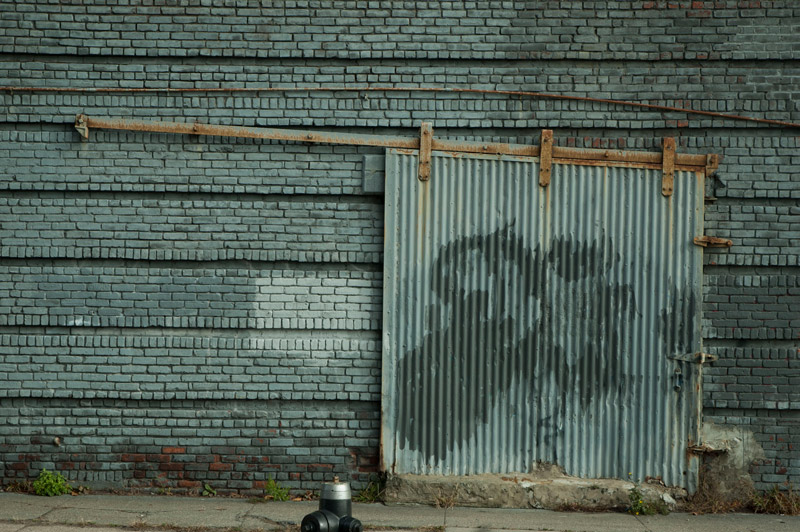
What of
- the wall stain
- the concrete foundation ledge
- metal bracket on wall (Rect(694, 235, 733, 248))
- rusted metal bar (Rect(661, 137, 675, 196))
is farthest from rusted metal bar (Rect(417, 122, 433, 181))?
the concrete foundation ledge

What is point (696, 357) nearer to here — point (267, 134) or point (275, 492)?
point (275, 492)

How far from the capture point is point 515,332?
6.46m

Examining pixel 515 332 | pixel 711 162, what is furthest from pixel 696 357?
pixel 711 162

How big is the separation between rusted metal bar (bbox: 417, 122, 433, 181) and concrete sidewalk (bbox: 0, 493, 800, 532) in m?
2.86

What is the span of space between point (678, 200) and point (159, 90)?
4.67m

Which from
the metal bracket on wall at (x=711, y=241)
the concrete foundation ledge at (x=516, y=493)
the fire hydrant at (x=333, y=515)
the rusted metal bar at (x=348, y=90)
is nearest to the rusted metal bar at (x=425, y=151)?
the rusted metal bar at (x=348, y=90)

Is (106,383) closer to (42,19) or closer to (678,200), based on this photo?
(42,19)

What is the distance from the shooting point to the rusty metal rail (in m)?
6.45

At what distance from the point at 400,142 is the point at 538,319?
1.97 metres

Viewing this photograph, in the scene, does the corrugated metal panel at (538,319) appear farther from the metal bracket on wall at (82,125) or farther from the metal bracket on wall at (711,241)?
the metal bracket on wall at (82,125)

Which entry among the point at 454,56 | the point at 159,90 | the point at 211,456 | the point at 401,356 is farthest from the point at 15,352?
the point at 454,56

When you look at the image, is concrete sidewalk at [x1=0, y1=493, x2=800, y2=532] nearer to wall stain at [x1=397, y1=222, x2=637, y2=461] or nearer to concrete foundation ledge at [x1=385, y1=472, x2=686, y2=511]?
concrete foundation ledge at [x1=385, y1=472, x2=686, y2=511]

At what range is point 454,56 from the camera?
6.52 m

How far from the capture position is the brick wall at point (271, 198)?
21.2ft
